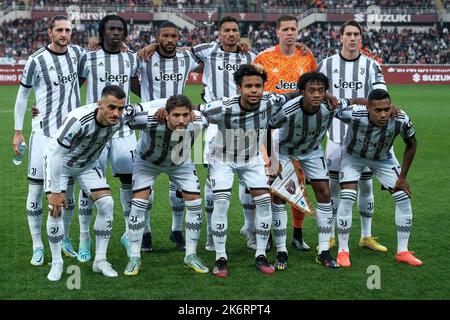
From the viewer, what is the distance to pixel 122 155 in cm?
692

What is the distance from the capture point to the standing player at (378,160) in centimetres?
669

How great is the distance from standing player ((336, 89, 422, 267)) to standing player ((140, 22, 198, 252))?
67.1 inches

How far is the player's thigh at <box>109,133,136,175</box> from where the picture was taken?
692cm

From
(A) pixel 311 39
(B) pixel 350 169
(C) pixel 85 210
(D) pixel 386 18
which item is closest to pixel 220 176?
(B) pixel 350 169

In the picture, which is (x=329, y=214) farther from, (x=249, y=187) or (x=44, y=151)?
(x=44, y=151)

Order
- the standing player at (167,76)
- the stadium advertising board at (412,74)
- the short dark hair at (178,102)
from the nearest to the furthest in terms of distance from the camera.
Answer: the short dark hair at (178,102)
the standing player at (167,76)
the stadium advertising board at (412,74)

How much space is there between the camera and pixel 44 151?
639 cm

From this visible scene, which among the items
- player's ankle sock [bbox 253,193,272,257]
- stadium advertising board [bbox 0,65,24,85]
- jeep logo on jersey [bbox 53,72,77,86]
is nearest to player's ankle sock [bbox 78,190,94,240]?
jeep logo on jersey [bbox 53,72,77,86]

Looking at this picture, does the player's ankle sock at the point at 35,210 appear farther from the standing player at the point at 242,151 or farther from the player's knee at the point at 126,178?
the standing player at the point at 242,151

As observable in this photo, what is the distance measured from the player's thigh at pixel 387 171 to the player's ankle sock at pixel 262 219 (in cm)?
125

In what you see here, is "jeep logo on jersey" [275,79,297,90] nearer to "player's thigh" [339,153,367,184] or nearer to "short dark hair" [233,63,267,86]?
"player's thigh" [339,153,367,184]

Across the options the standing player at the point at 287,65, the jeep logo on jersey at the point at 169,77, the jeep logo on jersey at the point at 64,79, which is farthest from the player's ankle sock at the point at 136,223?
the standing player at the point at 287,65
